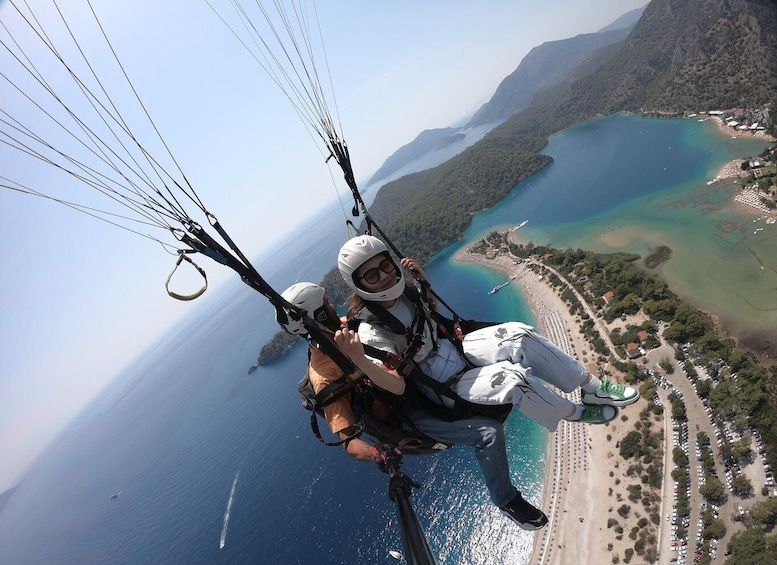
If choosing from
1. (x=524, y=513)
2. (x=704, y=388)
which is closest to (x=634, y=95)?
(x=704, y=388)

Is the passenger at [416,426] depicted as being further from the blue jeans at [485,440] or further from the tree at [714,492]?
the tree at [714,492]

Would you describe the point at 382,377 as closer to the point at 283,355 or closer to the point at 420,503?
the point at 420,503

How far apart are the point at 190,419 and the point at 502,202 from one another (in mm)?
66938

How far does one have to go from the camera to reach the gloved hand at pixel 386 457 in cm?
241

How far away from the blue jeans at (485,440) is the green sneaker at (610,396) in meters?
1.08

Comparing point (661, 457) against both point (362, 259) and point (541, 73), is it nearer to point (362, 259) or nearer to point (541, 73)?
point (362, 259)

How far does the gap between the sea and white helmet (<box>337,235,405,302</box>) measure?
20.3m

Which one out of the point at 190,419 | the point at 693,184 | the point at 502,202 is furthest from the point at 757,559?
the point at 190,419

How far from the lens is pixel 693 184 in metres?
41.9

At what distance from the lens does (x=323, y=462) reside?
112 feet

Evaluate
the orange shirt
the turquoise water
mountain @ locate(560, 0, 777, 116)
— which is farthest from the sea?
the orange shirt

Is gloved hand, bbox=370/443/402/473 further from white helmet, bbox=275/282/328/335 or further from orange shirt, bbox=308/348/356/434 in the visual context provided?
white helmet, bbox=275/282/328/335

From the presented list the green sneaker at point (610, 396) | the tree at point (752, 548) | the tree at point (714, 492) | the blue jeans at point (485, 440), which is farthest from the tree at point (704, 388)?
the blue jeans at point (485, 440)

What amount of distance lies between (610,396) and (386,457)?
225 cm
